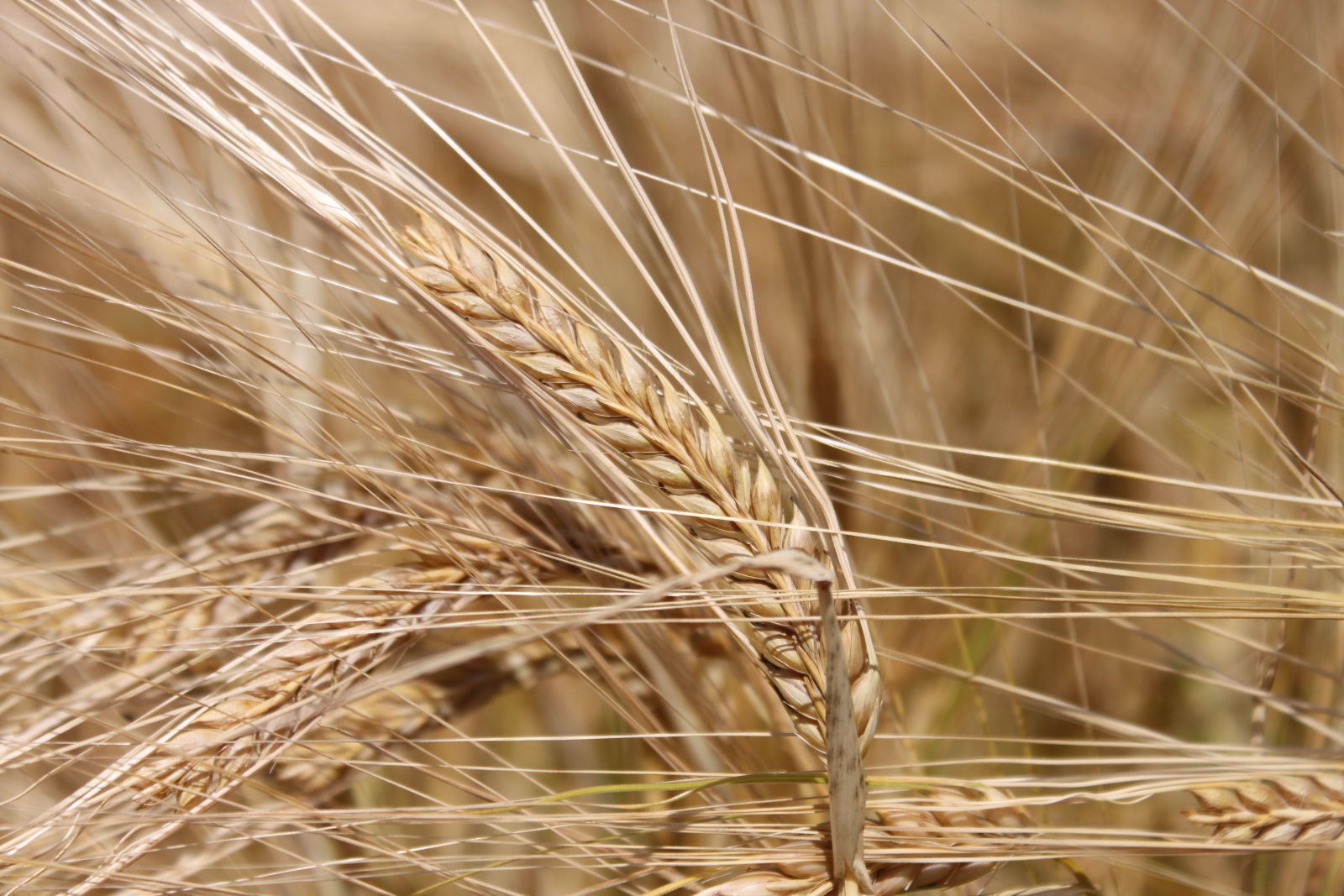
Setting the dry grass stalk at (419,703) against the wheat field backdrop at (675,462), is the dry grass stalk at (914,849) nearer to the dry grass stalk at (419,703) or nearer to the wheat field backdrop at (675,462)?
the wheat field backdrop at (675,462)

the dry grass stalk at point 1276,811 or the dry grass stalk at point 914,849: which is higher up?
the dry grass stalk at point 1276,811

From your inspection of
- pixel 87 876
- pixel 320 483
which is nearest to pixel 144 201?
pixel 320 483

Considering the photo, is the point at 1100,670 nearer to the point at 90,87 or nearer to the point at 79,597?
the point at 79,597

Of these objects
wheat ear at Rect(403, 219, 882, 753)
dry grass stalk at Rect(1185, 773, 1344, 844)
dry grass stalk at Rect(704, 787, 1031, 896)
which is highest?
wheat ear at Rect(403, 219, 882, 753)

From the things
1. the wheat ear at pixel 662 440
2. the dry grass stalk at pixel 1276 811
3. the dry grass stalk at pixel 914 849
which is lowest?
the dry grass stalk at pixel 914 849

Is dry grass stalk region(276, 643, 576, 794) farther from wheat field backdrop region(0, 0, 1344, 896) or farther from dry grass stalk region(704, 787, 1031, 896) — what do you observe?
dry grass stalk region(704, 787, 1031, 896)

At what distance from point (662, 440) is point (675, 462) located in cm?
1

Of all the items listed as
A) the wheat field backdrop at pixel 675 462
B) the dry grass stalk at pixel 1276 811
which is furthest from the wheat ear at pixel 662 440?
the dry grass stalk at pixel 1276 811

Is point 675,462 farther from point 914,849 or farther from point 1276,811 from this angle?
point 1276,811

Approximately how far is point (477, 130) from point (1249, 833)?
49.7 inches

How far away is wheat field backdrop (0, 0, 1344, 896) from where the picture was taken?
41 cm

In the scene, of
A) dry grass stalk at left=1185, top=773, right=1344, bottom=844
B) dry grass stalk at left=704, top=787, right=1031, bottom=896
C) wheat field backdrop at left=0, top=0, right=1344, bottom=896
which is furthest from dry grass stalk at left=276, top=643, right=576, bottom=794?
dry grass stalk at left=1185, top=773, right=1344, bottom=844

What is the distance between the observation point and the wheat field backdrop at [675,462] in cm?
41

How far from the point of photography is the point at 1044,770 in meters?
0.84
